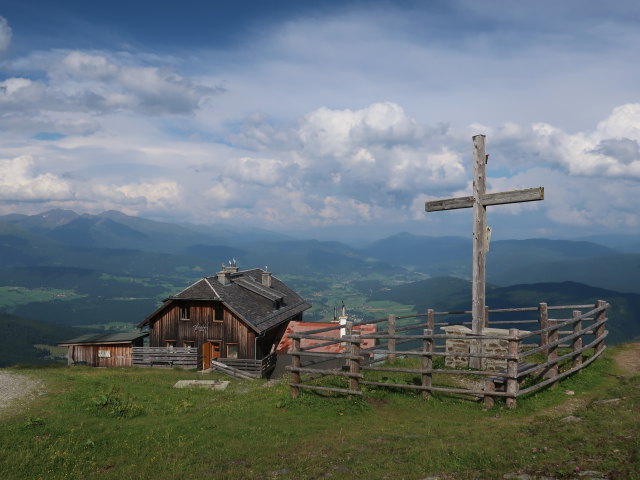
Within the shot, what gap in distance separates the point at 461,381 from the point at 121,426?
12.2 m

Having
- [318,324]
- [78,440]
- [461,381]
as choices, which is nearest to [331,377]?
[461,381]

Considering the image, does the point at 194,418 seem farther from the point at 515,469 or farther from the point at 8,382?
the point at 8,382

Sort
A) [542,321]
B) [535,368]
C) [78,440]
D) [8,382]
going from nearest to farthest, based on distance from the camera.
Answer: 1. [78,440]
2. [535,368]
3. [542,321]
4. [8,382]

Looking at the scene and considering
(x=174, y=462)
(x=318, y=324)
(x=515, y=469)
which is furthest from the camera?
(x=318, y=324)

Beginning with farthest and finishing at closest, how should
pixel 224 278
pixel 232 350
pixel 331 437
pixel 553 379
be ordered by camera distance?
pixel 224 278 < pixel 232 350 < pixel 553 379 < pixel 331 437

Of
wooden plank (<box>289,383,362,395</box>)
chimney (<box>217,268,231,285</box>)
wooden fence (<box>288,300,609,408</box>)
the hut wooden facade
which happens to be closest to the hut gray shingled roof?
the hut wooden facade

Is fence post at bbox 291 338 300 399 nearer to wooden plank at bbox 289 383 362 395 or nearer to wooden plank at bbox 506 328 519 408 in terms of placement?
wooden plank at bbox 289 383 362 395

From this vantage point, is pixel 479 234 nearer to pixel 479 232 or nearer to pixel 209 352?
pixel 479 232

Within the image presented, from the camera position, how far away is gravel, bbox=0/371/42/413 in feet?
60.9

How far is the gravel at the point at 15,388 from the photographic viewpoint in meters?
18.6

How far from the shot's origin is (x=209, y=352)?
42.9 meters

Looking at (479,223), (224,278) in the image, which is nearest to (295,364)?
(479,223)

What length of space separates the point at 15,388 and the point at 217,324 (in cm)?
Answer: 2230

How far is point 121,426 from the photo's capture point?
14.7m
